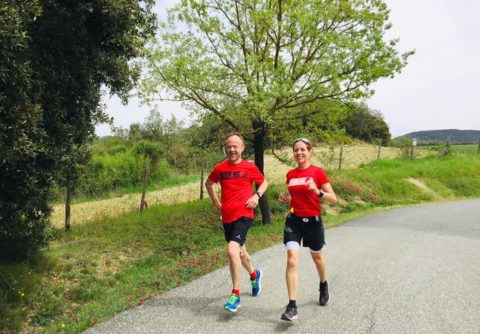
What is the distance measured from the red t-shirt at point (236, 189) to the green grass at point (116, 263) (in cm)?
189

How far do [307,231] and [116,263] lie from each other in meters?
6.13

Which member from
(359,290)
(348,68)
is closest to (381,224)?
(348,68)

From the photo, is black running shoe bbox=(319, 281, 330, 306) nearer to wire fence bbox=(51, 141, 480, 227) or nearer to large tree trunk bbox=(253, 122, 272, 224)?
wire fence bbox=(51, 141, 480, 227)

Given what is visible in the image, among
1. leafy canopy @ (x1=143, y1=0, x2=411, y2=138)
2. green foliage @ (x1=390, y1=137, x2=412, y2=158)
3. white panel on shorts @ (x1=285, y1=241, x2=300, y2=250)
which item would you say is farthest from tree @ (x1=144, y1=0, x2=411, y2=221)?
green foliage @ (x1=390, y1=137, x2=412, y2=158)

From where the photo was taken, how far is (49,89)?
713cm

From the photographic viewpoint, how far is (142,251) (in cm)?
1040

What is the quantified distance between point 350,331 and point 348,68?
8.93 metres

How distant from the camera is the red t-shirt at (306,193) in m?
4.78

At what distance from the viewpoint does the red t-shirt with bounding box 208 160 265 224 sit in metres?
4.96

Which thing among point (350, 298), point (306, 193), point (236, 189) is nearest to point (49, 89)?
point (236, 189)

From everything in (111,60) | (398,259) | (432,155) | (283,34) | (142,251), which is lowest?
(142,251)

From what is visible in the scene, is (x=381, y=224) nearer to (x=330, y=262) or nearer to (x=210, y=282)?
(x=330, y=262)

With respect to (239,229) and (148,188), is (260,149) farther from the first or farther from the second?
(148,188)

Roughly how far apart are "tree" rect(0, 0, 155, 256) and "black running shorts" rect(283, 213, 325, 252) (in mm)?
3881
